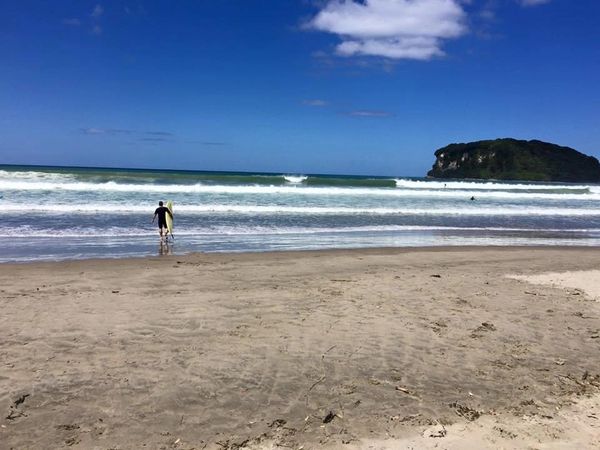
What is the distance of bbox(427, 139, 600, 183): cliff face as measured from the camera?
4156 inches

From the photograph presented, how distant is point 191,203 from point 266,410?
2312 centimetres

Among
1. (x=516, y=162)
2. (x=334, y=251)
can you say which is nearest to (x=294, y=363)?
(x=334, y=251)

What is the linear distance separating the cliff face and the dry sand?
4088 inches

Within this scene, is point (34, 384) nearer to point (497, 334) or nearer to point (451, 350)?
point (451, 350)

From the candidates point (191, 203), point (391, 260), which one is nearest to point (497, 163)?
point (191, 203)

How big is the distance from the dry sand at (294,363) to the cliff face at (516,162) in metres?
104

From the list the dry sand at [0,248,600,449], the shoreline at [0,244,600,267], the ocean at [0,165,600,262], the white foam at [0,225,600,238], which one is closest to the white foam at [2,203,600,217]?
the ocean at [0,165,600,262]

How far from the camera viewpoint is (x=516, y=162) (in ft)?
351

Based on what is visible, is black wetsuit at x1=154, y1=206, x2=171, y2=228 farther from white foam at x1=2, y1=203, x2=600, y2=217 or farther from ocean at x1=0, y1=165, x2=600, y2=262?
white foam at x1=2, y1=203, x2=600, y2=217

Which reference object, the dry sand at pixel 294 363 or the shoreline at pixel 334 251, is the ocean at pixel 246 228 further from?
the dry sand at pixel 294 363

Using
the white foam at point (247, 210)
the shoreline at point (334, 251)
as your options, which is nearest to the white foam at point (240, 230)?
the shoreline at point (334, 251)

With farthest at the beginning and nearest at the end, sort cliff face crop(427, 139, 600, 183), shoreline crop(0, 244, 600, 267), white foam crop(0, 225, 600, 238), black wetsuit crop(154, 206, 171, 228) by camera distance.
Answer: cliff face crop(427, 139, 600, 183)
white foam crop(0, 225, 600, 238)
black wetsuit crop(154, 206, 171, 228)
shoreline crop(0, 244, 600, 267)

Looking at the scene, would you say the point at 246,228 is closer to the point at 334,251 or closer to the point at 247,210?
the point at 334,251

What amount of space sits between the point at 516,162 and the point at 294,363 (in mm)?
112884
